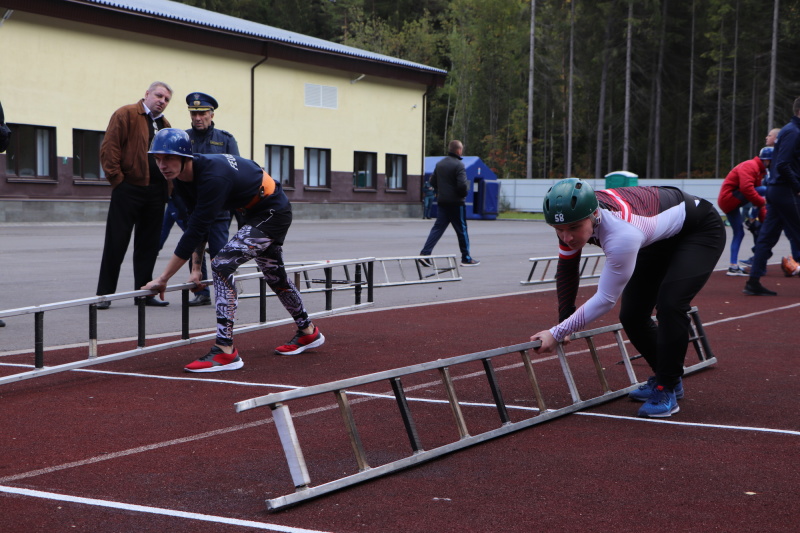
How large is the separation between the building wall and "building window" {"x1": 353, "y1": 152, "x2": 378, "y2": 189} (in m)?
0.31

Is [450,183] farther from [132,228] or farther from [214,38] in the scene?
[214,38]

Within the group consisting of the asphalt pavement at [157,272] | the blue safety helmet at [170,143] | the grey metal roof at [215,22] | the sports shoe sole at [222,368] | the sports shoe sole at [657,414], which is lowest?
the asphalt pavement at [157,272]

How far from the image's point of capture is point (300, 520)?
394 cm

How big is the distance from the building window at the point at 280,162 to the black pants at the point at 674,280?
3408 centimetres

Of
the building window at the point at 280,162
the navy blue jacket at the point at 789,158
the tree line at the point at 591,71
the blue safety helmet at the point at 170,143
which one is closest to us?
the blue safety helmet at the point at 170,143

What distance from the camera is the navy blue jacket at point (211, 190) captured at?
689 cm

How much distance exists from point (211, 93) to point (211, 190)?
30851 millimetres

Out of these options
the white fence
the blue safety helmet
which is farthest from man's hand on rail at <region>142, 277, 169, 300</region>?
the white fence

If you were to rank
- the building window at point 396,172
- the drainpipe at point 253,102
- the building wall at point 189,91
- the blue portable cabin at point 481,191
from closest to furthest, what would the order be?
1. the building wall at point 189,91
2. the drainpipe at point 253,102
3. the blue portable cabin at point 481,191
4. the building window at point 396,172

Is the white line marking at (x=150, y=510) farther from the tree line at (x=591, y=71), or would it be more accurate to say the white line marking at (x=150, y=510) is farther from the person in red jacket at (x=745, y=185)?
the tree line at (x=591, y=71)

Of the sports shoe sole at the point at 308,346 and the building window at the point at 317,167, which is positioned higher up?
the building window at the point at 317,167

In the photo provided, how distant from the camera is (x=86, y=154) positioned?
110ft

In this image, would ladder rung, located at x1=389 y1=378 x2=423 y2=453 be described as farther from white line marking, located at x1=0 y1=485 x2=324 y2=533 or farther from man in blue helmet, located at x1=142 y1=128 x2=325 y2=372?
man in blue helmet, located at x1=142 y1=128 x2=325 y2=372

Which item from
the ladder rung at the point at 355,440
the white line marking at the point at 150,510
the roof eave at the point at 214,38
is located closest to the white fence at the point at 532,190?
the roof eave at the point at 214,38
